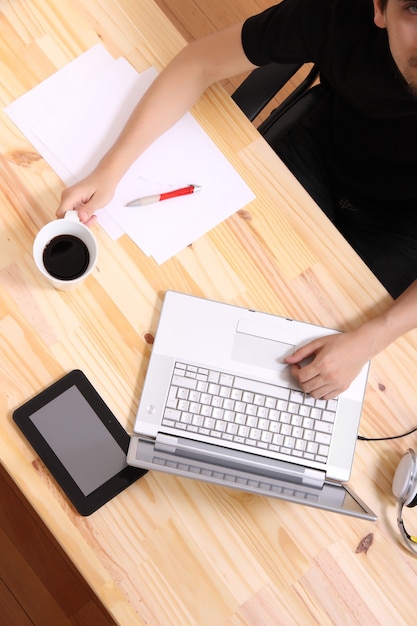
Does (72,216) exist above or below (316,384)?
above

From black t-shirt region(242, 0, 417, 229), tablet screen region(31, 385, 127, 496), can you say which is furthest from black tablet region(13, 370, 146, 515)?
black t-shirt region(242, 0, 417, 229)

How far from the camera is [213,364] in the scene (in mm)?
1008

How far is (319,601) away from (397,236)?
0.72 meters

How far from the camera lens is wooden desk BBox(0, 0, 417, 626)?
96 cm

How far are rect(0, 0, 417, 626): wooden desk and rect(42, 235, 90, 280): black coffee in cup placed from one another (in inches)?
2.5

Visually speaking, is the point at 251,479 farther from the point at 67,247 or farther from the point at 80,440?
the point at 67,247

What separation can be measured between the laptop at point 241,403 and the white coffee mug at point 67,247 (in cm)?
14

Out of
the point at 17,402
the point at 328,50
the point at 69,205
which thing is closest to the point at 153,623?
the point at 17,402

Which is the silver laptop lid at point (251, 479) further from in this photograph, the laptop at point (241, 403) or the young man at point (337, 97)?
the young man at point (337, 97)

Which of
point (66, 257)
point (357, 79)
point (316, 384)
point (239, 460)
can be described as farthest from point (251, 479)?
point (357, 79)

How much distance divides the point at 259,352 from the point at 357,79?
0.48 metres

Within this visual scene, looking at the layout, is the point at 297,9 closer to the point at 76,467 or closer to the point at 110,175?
the point at 110,175

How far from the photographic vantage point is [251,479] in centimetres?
90

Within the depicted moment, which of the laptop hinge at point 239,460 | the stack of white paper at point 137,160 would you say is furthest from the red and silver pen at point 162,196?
the laptop hinge at point 239,460
